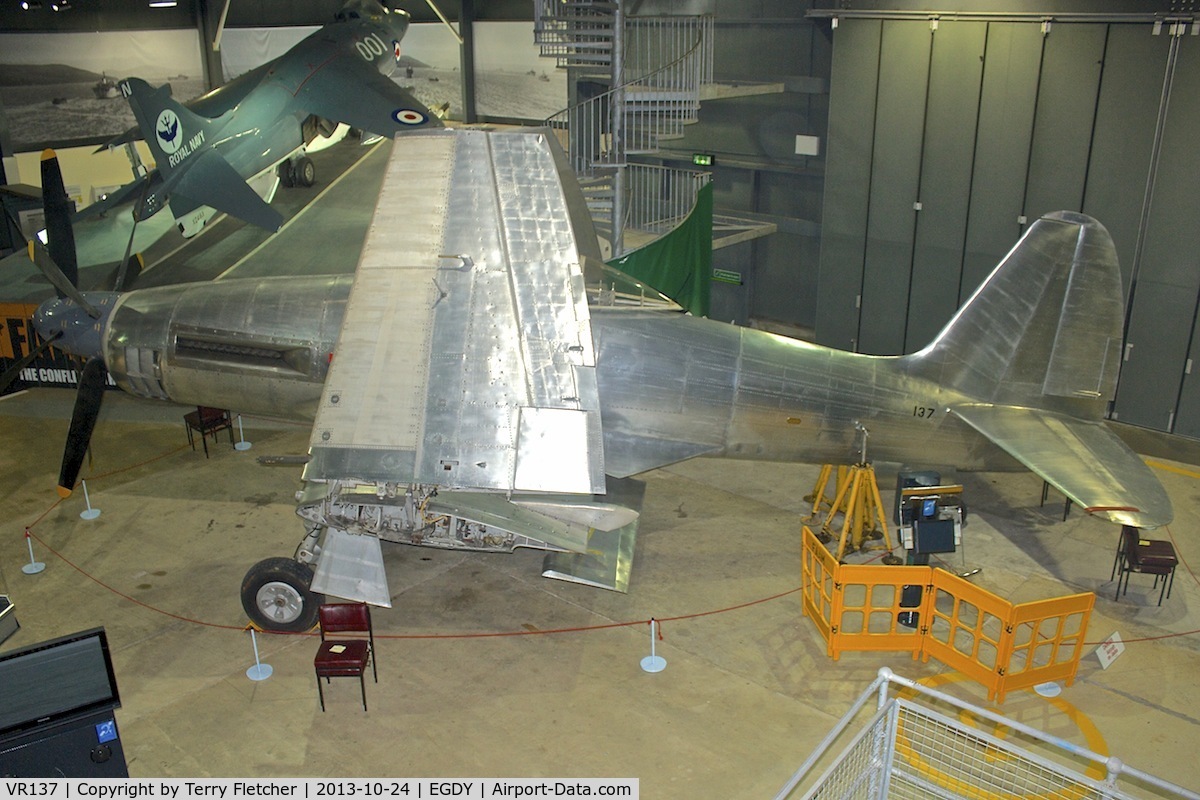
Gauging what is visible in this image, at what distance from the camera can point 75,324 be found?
11.7 meters

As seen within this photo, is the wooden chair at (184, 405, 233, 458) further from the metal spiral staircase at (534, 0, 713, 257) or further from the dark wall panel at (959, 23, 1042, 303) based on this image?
the dark wall panel at (959, 23, 1042, 303)

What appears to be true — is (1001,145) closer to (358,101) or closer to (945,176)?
(945,176)

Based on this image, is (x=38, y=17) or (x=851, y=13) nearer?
(x=851, y=13)

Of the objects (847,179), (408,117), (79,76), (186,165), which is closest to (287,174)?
(408,117)

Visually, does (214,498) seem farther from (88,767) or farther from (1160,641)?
(1160,641)

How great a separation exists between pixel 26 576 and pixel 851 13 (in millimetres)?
14043

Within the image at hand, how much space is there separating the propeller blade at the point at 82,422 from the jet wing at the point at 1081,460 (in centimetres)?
Answer: 959

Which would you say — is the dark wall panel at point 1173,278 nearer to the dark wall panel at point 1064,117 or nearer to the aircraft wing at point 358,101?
the dark wall panel at point 1064,117

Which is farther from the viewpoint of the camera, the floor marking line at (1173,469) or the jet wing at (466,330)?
the floor marking line at (1173,469)

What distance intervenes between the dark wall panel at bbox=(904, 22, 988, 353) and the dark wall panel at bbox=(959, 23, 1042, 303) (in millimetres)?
143

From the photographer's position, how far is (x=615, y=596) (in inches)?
418

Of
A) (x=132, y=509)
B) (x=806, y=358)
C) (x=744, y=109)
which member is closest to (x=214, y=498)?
(x=132, y=509)

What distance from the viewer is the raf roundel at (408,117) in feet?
56.5

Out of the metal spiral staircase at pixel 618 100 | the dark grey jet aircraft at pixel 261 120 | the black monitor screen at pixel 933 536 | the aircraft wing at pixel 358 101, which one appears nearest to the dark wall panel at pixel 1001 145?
the metal spiral staircase at pixel 618 100
